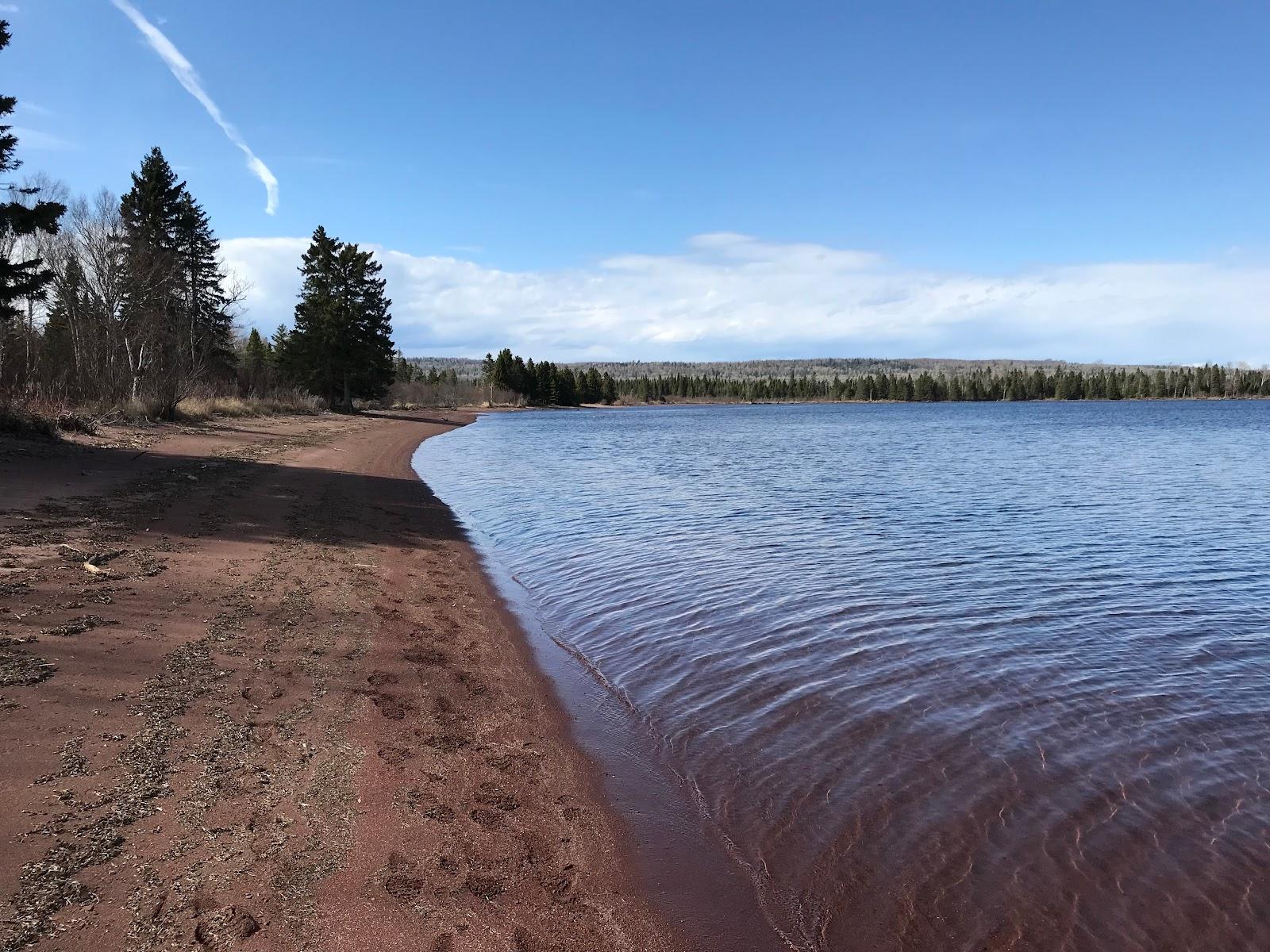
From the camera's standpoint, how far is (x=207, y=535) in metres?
11.5

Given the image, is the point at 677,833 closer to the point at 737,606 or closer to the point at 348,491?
the point at 737,606

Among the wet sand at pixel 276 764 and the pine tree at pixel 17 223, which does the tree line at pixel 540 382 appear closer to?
the pine tree at pixel 17 223

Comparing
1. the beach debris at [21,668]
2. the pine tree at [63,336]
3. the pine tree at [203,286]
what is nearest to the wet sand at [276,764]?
the beach debris at [21,668]

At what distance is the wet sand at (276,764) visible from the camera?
3760mm

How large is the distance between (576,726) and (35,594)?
556 cm

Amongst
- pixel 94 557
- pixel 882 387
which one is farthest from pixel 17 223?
pixel 882 387

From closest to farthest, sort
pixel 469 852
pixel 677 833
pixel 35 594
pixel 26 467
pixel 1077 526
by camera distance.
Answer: pixel 469 852 → pixel 677 833 → pixel 35 594 → pixel 26 467 → pixel 1077 526

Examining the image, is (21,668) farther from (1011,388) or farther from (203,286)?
(1011,388)

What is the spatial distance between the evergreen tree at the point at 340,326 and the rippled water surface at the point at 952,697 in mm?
45385

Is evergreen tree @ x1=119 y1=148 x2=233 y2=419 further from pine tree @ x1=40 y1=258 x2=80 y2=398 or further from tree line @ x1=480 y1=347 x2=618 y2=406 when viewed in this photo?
tree line @ x1=480 y1=347 x2=618 y2=406

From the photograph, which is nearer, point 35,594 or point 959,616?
point 35,594

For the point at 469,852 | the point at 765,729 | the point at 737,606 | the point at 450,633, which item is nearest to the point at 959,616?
the point at 737,606

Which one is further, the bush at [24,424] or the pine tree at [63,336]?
the pine tree at [63,336]

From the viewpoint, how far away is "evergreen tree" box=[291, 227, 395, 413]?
58188 millimetres
